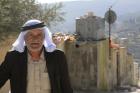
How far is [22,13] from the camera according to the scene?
15969mm

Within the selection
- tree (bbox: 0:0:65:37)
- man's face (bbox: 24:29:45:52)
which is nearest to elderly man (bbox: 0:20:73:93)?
man's face (bbox: 24:29:45:52)

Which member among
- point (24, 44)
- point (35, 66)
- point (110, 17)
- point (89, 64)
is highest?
point (24, 44)

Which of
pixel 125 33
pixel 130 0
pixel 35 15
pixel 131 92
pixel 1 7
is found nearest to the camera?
pixel 1 7

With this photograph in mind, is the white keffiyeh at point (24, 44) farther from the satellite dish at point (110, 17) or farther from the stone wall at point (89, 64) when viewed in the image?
the satellite dish at point (110, 17)

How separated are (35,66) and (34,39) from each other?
286 millimetres

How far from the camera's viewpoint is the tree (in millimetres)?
14640

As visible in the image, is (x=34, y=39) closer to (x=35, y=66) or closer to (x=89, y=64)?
(x=35, y=66)

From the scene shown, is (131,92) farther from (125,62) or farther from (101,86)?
(125,62)

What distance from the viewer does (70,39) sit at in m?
27.3

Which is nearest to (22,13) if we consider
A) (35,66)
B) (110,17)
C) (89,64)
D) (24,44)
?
(24,44)

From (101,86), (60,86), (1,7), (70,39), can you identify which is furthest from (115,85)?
(60,86)

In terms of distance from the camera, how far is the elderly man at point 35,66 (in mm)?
6047

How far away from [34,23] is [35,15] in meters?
11.1

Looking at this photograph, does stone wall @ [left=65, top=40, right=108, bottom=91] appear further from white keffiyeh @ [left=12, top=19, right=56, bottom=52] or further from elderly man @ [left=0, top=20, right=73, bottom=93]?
elderly man @ [left=0, top=20, right=73, bottom=93]
